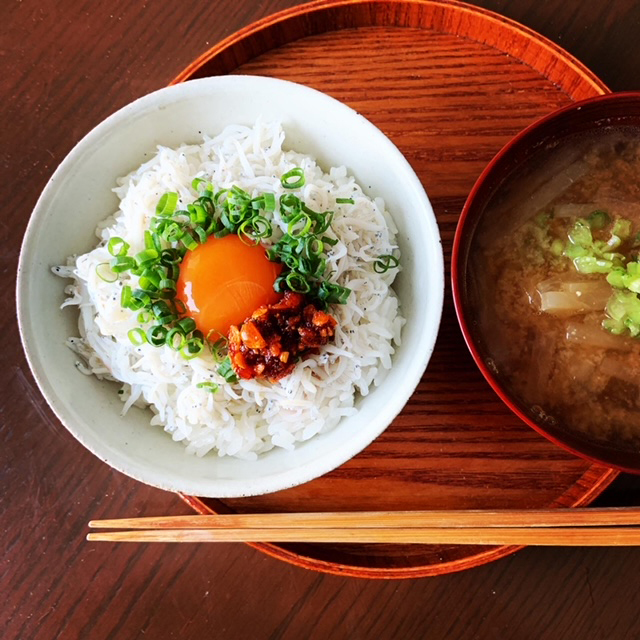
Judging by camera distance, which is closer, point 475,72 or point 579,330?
point 579,330

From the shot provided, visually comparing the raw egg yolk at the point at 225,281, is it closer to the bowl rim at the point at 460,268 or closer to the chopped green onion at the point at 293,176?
the chopped green onion at the point at 293,176

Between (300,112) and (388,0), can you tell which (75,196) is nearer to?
(300,112)

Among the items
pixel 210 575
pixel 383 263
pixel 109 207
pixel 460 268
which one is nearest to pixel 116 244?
pixel 109 207

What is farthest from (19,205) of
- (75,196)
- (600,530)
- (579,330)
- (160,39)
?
(600,530)

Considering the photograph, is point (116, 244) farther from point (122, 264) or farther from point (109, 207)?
point (109, 207)

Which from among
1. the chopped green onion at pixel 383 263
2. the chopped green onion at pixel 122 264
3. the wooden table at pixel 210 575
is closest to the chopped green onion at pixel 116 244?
the chopped green onion at pixel 122 264
